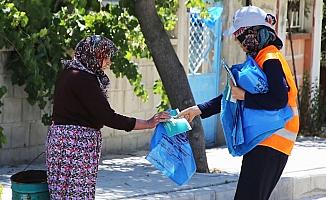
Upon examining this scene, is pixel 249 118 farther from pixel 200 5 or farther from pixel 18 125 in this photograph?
pixel 200 5

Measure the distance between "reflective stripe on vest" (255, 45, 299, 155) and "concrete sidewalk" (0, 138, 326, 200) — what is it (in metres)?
2.24

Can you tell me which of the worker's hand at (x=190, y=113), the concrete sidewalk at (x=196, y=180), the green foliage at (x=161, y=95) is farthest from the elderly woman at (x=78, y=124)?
the green foliage at (x=161, y=95)

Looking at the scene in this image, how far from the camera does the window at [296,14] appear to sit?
13672 millimetres

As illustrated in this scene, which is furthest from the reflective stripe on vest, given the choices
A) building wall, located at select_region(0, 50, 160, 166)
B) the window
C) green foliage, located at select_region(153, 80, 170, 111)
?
the window

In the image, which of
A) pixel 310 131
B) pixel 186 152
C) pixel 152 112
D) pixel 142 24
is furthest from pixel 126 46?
pixel 310 131

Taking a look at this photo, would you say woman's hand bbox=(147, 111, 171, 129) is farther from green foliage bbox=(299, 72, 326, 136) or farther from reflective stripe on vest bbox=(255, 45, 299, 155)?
green foliage bbox=(299, 72, 326, 136)

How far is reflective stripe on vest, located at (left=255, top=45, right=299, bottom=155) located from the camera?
519cm

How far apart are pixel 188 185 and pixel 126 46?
2.01m

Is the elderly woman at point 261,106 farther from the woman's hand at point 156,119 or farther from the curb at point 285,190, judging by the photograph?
the curb at point 285,190

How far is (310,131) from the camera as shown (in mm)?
12984

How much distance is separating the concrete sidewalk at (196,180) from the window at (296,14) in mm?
3724

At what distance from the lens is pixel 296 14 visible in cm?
1395

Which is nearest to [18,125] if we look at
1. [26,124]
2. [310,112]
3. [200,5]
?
[26,124]

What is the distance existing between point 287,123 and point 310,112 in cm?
796
